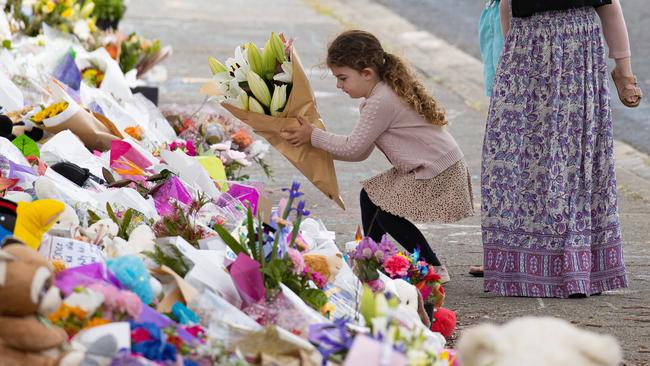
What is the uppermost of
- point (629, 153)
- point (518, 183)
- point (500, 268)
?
point (518, 183)

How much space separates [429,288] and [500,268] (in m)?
0.81

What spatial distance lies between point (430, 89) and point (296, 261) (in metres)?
6.36

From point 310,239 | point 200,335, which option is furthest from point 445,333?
point 200,335

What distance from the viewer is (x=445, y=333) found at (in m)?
4.46

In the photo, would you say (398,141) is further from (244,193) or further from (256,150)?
(256,150)

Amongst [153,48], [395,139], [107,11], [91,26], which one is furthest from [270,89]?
[107,11]

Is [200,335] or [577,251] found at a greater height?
[200,335]

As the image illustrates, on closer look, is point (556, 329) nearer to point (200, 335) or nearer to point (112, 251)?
point (200, 335)

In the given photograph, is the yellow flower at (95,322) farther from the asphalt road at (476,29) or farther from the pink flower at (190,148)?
the asphalt road at (476,29)

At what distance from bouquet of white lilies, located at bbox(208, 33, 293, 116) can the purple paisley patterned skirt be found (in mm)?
879

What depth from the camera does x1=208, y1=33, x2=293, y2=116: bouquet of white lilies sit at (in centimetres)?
506

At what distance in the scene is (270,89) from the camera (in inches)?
203

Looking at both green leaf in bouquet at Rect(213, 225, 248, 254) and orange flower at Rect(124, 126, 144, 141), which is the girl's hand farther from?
orange flower at Rect(124, 126, 144, 141)

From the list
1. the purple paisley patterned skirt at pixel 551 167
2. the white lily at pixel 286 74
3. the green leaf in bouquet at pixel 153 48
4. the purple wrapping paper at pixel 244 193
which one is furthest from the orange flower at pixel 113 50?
the purple paisley patterned skirt at pixel 551 167
